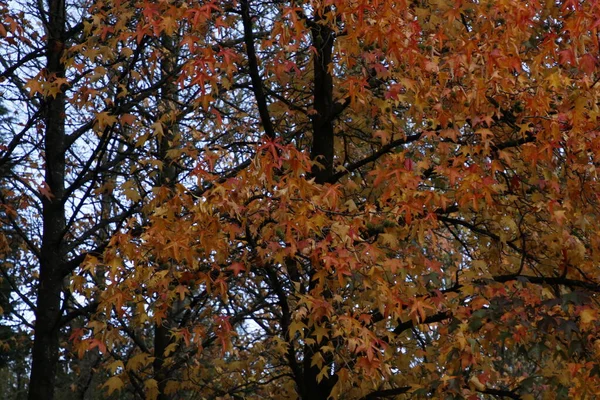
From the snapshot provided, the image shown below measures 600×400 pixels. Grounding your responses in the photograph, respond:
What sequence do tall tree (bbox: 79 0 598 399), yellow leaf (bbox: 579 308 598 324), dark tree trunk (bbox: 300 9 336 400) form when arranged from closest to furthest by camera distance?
yellow leaf (bbox: 579 308 598 324)
tall tree (bbox: 79 0 598 399)
dark tree trunk (bbox: 300 9 336 400)

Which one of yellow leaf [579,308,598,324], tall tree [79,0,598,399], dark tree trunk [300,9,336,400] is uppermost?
dark tree trunk [300,9,336,400]

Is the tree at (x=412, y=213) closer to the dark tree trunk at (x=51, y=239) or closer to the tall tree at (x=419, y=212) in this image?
the tall tree at (x=419, y=212)

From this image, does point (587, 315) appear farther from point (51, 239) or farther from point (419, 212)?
point (51, 239)

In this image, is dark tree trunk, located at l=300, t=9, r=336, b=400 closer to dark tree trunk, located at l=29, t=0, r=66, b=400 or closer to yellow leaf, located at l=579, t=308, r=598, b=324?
dark tree trunk, located at l=29, t=0, r=66, b=400

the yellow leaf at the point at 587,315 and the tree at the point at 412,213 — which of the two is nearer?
the yellow leaf at the point at 587,315

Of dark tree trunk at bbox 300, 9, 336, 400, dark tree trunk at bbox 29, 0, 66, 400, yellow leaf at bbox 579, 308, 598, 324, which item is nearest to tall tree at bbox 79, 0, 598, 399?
yellow leaf at bbox 579, 308, 598, 324

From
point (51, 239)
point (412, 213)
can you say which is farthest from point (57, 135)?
point (412, 213)

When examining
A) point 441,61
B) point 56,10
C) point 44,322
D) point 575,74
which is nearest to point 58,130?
point 56,10

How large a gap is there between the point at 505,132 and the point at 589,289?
1815 millimetres

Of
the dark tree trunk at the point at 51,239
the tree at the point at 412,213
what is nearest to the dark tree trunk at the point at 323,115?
the tree at the point at 412,213

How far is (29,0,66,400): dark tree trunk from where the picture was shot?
8.24 m

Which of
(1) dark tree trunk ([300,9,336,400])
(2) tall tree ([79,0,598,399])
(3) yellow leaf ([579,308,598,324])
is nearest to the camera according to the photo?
(3) yellow leaf ([579,308,598,324])

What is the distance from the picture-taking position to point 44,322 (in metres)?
8.33

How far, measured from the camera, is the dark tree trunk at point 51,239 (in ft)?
27.0
